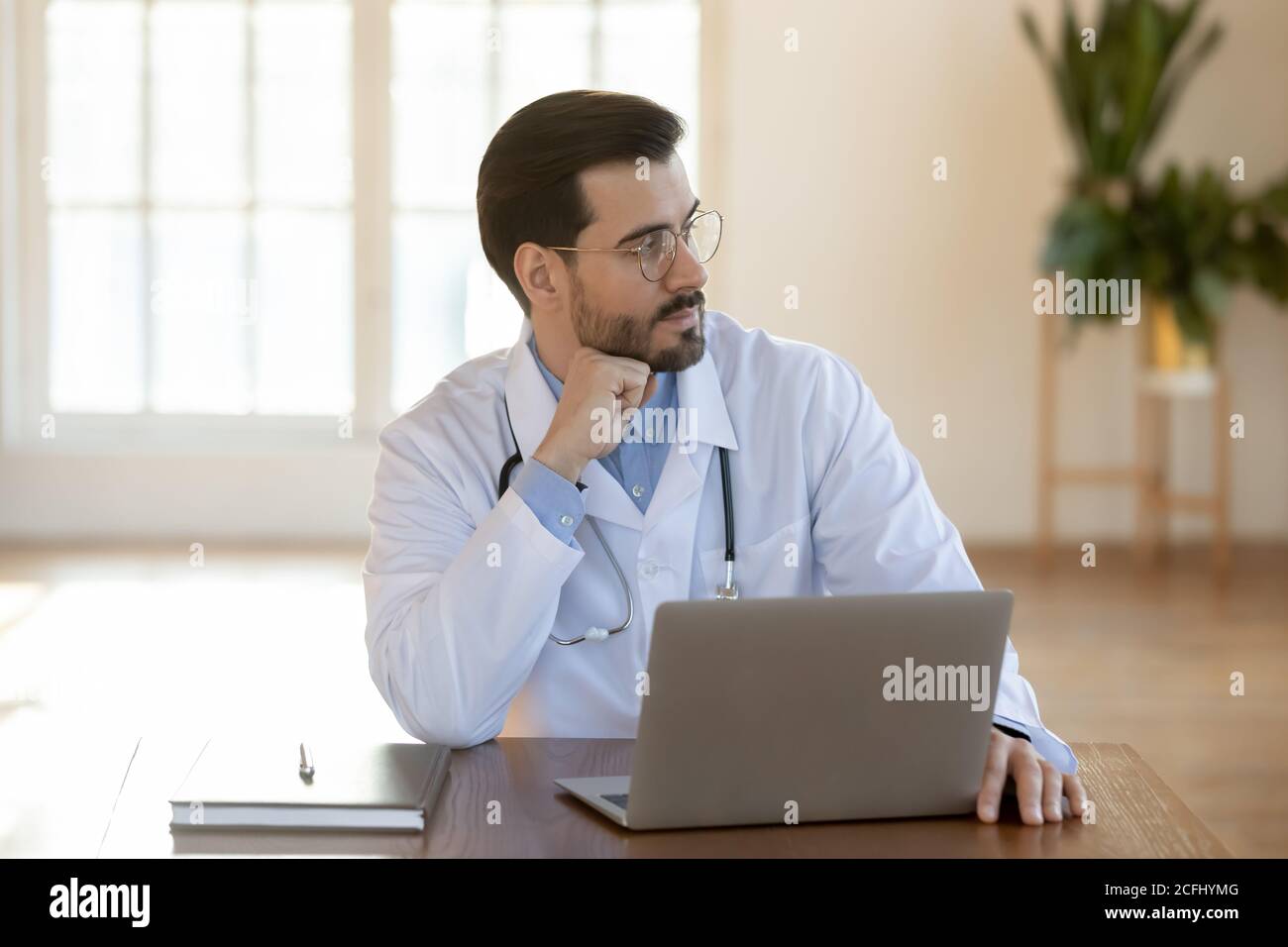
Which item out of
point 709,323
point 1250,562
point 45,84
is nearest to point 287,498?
point 45,84

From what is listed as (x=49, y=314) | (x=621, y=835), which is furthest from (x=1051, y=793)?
(x=49, y=314)

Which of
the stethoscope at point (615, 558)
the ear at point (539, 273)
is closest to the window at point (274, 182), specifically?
the ear at point (539, 273)

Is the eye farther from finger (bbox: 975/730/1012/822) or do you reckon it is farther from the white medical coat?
finger (bbox: 975/730/1012/822)

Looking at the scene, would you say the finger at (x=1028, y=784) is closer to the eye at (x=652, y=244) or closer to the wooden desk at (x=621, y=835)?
the wooden desk at (x=621, y=835)

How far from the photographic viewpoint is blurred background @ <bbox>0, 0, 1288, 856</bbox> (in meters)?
6.41

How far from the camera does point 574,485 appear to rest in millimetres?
1656

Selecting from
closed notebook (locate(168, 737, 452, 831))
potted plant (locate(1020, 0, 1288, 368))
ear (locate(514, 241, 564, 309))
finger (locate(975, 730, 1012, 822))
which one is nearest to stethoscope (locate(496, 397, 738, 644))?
ear (locate(514, 241, 564, 309))

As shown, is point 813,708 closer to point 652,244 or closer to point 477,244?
point 652,244

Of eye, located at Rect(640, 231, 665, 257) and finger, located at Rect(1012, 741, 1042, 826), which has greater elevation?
eye, located at Rect(640, 231, 665, 257)

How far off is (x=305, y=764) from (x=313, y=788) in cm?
6

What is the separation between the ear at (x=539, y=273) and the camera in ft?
6.32

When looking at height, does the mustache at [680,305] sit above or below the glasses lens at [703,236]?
below

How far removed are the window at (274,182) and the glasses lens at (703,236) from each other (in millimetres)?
4724

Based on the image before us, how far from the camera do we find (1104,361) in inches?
257
